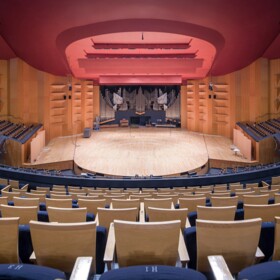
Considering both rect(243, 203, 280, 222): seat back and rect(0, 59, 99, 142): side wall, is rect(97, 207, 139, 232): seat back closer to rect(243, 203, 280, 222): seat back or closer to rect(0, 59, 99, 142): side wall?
rect(243, 203, 280, 222): seat back

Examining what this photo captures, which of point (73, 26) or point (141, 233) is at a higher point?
point (73, 26)

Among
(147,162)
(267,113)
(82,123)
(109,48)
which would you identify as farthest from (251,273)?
(82,123)

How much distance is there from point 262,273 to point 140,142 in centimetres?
1518

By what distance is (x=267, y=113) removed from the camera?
52.9 ft

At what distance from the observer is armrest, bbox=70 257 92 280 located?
1444 mm

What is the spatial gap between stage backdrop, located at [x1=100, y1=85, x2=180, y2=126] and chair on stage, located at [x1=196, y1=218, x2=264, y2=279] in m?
21.0

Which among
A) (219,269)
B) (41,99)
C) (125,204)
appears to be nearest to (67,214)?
(125,204)

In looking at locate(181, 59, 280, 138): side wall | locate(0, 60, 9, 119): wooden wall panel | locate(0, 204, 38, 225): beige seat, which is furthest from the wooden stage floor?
locate(0, 204, 38, 225): beige seat

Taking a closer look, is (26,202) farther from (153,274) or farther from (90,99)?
(90,99)

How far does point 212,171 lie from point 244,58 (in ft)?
17.0

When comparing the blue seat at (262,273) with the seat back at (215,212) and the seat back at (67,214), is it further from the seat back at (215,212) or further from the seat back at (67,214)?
the seat back at (67,214)

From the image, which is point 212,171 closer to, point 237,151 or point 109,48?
point 237,151

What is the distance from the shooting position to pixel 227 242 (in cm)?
193

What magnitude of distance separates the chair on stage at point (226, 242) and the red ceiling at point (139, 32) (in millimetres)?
7131
